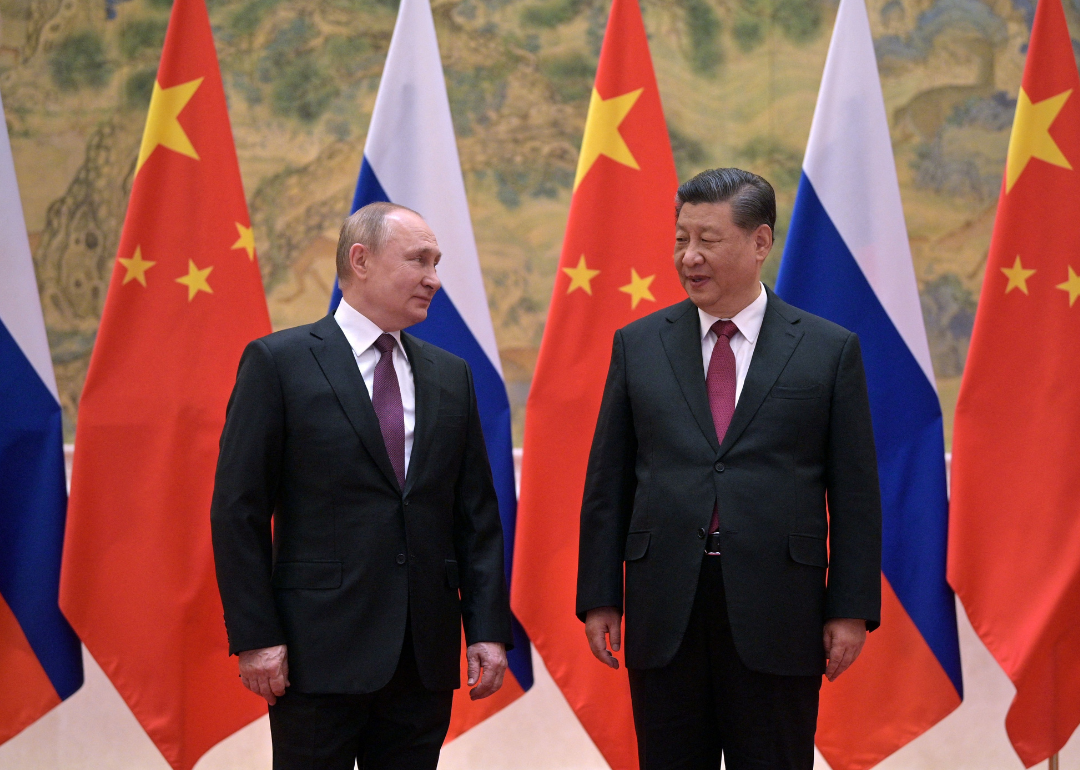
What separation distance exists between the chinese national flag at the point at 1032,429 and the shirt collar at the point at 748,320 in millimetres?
1127

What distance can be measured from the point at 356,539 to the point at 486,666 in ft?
1.29

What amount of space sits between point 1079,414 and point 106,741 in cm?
342

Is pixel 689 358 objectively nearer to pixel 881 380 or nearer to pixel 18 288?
pixel 881 380

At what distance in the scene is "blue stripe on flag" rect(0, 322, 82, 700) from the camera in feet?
9.56

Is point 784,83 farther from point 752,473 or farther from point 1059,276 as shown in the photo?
point 752,473

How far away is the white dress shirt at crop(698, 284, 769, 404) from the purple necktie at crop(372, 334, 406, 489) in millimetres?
653

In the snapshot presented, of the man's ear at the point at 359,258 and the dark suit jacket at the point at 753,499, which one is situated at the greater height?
the man's ear at the point at 359,258

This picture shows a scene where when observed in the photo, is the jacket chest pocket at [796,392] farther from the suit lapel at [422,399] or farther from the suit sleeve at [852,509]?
the suit lapel at [422,399]

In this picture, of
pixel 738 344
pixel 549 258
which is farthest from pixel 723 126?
pixel 738 344

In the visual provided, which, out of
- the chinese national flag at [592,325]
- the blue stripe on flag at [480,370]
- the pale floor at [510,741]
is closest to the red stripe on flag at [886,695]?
the chinese national flag at [592,325]

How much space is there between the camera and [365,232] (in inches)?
84.7

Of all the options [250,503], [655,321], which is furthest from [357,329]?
[655,321]

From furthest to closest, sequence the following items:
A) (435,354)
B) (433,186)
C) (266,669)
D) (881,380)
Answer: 1. (433,186)
2. (881,380)
3. (435,354)
4. (266,669)

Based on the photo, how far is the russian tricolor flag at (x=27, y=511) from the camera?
291 centimetres
